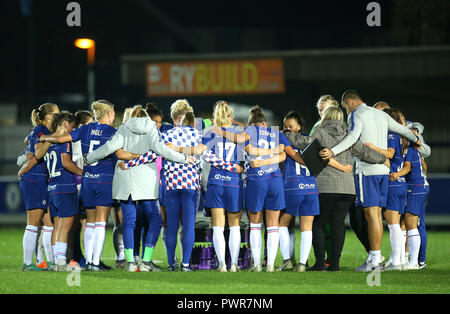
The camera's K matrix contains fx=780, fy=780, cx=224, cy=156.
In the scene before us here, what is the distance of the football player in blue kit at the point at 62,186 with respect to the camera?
9.41 metres

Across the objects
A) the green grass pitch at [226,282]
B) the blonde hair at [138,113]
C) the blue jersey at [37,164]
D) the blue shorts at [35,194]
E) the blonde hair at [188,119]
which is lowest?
the green grass pitch at [226,282]

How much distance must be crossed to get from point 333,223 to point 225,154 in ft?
4.89

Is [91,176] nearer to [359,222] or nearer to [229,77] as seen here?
[359,222]

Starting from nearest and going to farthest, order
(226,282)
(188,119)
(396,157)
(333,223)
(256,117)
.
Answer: (226,282) < (333,223) < (256,117) < (188,119) < (396,157)

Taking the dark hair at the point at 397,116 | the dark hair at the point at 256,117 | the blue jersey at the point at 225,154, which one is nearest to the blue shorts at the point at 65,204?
the blue jersey at the point at 225,154

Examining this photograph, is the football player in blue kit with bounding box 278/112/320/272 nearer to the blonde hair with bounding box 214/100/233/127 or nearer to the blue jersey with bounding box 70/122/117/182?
the blonde hair with bounding box 214/100/233/127

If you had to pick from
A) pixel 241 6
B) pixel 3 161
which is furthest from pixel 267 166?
pixel 241 6

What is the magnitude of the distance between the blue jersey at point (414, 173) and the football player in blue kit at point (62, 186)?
406 cm

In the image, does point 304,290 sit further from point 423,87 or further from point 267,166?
point 423,87

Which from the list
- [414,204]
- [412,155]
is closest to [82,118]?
[412,155]

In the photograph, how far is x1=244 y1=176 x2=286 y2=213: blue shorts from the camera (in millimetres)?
9156

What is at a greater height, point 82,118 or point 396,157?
point 82,118

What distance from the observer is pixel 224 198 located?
363 inches

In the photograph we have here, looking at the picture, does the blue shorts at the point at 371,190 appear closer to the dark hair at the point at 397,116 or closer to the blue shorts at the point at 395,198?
the blue shorts at the point at 395,198
